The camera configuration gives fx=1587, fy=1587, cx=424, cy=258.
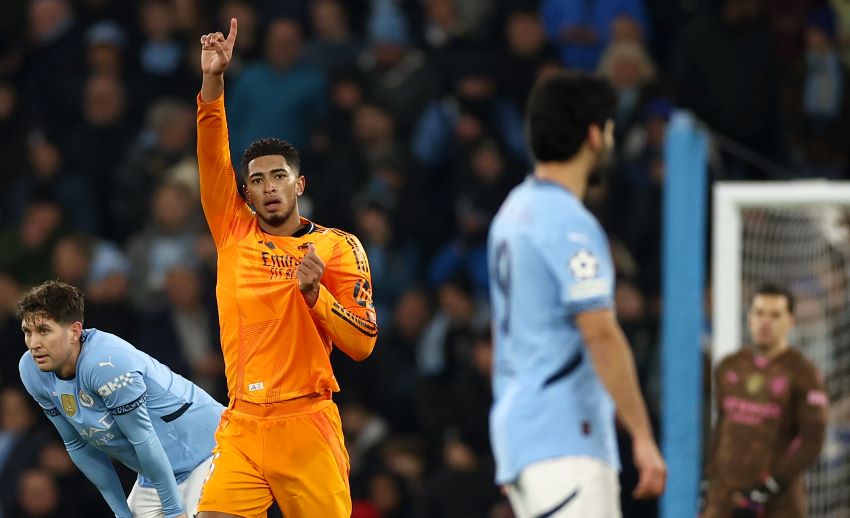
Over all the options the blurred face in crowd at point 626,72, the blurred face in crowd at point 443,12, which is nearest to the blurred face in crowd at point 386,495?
the blurred face in crowd at point 626,72

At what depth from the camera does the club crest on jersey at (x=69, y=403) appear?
619 centimetres

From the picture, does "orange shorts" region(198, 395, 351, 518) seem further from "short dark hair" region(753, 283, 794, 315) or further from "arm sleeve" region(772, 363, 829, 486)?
"short dark hair" region(753, 283, 794, 315)

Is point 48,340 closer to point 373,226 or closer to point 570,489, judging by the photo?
point 570,489

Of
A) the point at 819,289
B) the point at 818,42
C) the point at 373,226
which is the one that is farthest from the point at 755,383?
the point at 818,42

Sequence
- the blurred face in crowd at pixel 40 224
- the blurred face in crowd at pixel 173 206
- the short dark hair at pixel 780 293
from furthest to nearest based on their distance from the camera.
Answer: the blurred face in crowd at pixel 40 224 → the blurred face in crowd at pixel 173 206 → the short dark hair at pixel 780 293

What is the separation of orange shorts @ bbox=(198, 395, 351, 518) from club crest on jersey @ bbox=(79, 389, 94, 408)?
1.68 feet

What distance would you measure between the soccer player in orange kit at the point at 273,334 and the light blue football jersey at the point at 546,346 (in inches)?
55.1

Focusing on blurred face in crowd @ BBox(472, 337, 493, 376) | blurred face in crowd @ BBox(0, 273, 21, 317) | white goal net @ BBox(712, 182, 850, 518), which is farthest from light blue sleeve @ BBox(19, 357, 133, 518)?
blurred face in crowd @ BBox(0, 273, 21, 317)

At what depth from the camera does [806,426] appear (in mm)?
8797

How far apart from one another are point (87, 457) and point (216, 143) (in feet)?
4.47

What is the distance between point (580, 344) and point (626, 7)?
8109mm

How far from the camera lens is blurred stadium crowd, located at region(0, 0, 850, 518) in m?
11.2

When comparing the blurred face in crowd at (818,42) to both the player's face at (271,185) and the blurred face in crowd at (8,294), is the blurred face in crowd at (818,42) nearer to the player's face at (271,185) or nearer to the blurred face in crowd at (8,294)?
the blurred face in crowd at (8,294)

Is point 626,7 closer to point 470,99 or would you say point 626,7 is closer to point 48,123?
point 470,99
